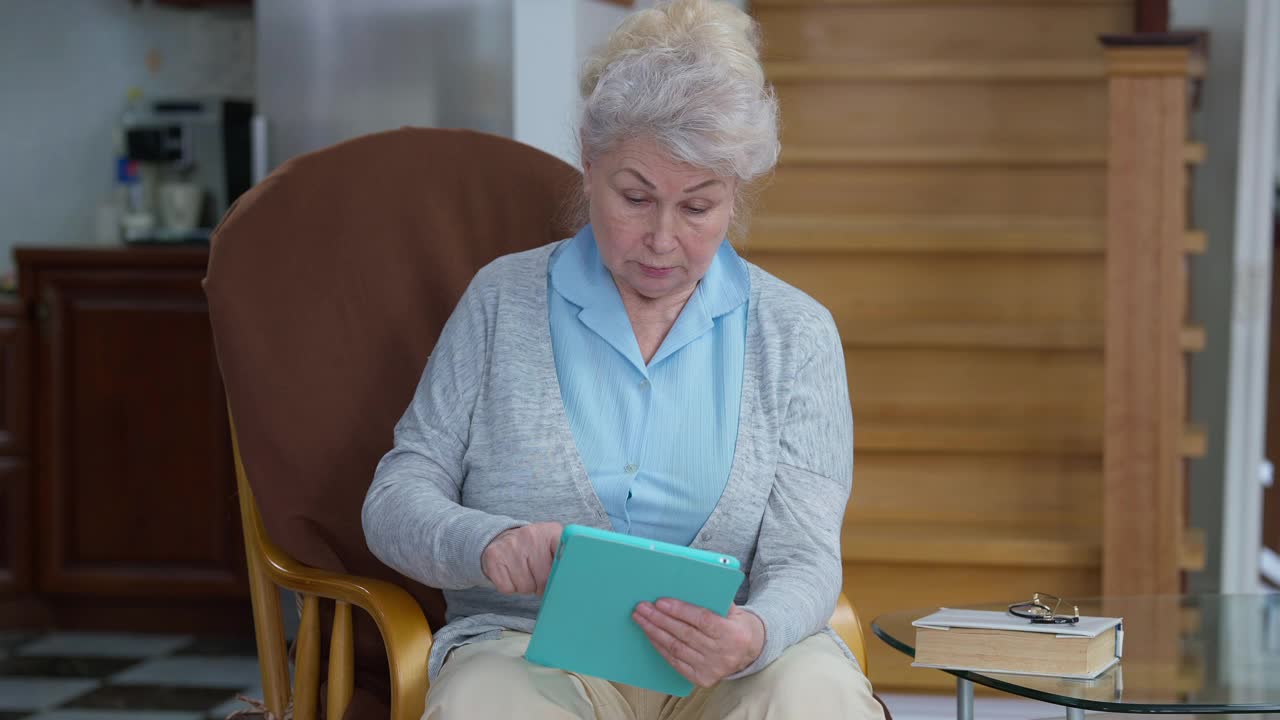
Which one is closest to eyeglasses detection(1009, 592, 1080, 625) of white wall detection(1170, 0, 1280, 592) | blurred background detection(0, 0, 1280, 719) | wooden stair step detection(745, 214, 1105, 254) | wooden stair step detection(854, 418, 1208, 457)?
blurred background detection(0, 0, 1280, 719)

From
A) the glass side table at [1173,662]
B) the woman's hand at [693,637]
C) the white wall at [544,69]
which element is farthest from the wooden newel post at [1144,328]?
the woman's hand at [693,637]

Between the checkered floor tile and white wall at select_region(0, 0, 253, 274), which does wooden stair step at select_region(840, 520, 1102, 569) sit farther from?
white wall at select_region(0, 0, 253, 274)

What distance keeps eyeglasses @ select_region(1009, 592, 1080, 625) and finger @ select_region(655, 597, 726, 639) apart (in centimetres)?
41

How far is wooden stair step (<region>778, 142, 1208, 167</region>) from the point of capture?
3336 mm

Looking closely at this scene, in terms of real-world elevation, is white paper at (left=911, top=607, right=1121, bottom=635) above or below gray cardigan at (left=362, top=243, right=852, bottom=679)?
below

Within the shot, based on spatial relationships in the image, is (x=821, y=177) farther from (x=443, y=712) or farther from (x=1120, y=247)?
(x=443, y=712)

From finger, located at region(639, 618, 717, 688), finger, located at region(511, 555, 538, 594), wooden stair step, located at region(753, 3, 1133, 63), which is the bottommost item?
finger, located at region(639, 618, 717, 688)

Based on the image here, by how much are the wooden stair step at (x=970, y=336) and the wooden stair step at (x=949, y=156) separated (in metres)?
0.52

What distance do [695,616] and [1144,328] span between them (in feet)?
5.31

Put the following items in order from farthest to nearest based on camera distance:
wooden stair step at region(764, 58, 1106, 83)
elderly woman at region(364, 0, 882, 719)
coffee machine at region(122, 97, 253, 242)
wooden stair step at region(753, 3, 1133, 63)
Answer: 1. coffee machine at region(122, 97, 253, 242)
2. wooden stair step at region(753, 3, 1133, 63)
3. wooden stair step at region(764, 58, 1106, 83)
4. elderly woman at region(364, 0, 882, 719)

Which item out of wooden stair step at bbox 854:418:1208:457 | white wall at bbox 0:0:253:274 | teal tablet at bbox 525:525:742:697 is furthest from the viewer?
white wall at bbox 0:0:253:274

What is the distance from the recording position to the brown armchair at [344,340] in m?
1.62

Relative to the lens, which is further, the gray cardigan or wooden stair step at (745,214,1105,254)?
wooden stair step at (745,214,1105,254)

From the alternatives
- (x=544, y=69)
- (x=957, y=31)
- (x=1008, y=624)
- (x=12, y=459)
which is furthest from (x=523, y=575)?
(x=957, y=31)
